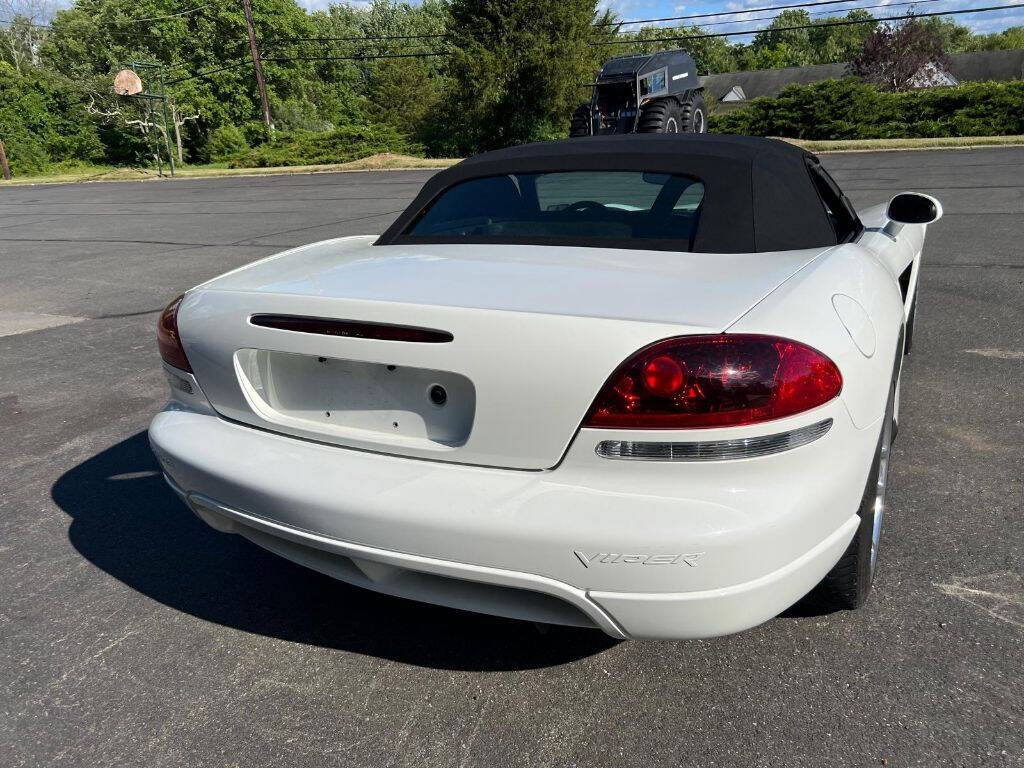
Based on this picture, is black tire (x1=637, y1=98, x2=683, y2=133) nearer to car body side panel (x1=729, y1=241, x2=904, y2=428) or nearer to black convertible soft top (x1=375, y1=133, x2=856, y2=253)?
black convertible soft top (x1=375, y1=133, x2=856, y2=253)

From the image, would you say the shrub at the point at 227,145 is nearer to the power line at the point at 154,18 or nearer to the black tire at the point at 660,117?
the power line at the point at 154,18

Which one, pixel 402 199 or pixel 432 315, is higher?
pixel 432 315

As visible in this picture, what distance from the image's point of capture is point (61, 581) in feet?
9.18

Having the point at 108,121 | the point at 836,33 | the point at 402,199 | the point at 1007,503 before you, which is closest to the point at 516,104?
the point at 402,199

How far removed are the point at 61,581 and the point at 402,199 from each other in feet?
49.0

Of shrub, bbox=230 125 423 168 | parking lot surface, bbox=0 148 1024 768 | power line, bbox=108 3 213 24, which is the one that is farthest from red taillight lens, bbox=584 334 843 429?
power line, bbox=108 3 213 24

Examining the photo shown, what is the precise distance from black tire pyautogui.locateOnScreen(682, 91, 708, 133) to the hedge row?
5713 mm

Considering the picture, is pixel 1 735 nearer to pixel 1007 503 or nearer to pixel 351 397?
pixel 351 397

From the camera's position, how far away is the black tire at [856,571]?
2094 mm

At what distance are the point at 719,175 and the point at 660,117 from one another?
18.6 metres

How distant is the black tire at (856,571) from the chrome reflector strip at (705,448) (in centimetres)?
40

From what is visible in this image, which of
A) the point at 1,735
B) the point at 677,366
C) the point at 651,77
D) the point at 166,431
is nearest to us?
the point at 677,366

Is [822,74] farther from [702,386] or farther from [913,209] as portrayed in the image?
[702,386]

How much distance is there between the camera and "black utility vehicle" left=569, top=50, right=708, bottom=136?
67.6 feet
